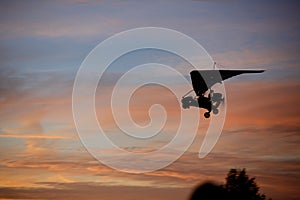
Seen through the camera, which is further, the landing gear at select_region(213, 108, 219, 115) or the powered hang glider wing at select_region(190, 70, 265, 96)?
the powered hang glider wing at select_region(190, 70, 265, 96)

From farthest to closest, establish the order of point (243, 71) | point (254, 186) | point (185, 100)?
point (254, 186)
point (185, 100)
point (243, 71)

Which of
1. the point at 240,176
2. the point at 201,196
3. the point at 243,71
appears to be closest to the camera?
the point at 201,196

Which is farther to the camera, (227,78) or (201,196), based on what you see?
(227,78)

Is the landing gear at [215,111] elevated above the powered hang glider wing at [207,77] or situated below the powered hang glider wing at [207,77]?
below

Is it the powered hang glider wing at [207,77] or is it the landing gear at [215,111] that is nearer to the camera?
the landing gear at [215,111]

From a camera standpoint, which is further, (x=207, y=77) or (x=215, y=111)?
(x=207, y=77)

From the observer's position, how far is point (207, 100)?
5872cm

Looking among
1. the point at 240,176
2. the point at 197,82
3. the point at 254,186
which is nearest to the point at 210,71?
the point at 197,82

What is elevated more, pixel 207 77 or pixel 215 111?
pixel 207 77

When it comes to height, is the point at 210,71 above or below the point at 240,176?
above

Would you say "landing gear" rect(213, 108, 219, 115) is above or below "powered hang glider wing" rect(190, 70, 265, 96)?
below

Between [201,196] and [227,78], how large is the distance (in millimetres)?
52066

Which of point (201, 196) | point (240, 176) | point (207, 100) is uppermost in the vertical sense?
point (207, 100)

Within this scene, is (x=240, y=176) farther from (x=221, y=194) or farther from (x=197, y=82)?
(x=221, y=194)
